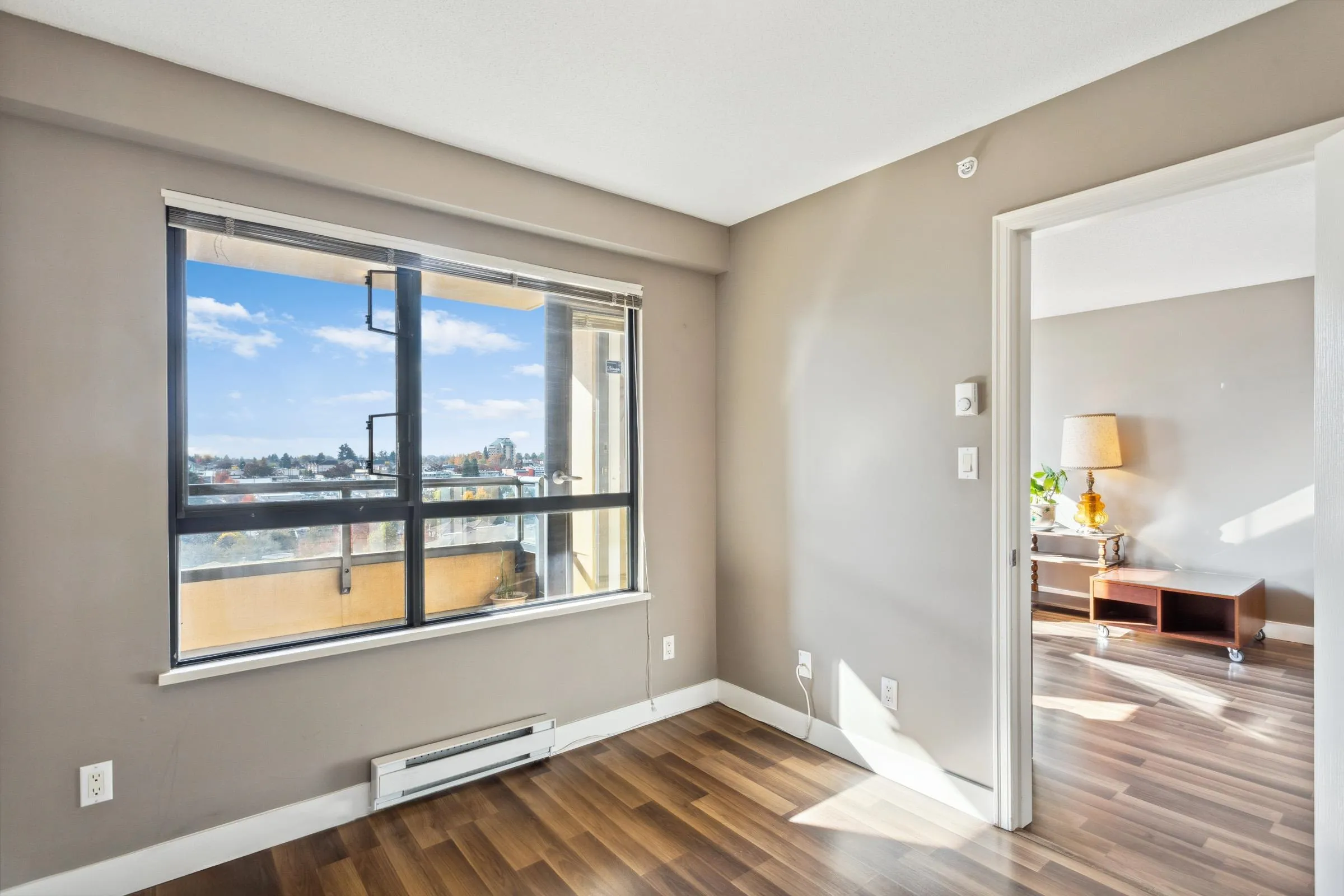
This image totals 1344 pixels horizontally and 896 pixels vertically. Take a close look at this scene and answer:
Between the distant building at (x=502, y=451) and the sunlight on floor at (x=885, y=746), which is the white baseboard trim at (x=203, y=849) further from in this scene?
the sunlight on floor at (x=885, y=746)

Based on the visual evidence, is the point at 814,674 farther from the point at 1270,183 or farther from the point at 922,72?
the point at 1270,183

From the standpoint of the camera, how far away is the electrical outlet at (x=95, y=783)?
1964 millimetres

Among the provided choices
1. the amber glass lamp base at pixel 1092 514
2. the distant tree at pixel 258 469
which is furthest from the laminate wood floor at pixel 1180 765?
the distant tree at pixel 258 469

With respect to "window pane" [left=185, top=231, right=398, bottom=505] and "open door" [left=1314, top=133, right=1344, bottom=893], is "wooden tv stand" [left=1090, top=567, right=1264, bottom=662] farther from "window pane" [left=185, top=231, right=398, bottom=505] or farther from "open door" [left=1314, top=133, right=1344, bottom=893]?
"window pane" [left=185, top=231, right=398, bottom=505]

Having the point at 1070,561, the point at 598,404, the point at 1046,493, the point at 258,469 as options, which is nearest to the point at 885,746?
the point at 598,404

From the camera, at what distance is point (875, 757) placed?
2.79m

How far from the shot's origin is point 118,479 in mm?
2037

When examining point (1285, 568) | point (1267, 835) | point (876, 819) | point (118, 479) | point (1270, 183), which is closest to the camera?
point (118, 479)

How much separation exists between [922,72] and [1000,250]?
68 cm

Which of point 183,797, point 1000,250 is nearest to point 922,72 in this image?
point 1000,250

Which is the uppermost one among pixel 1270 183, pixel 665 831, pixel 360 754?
pixel 1270 183

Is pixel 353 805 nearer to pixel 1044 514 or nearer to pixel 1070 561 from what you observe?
pixel 1070 561

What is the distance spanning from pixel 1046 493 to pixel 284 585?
570 cm

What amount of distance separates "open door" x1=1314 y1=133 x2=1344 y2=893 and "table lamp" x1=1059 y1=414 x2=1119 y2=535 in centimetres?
397
